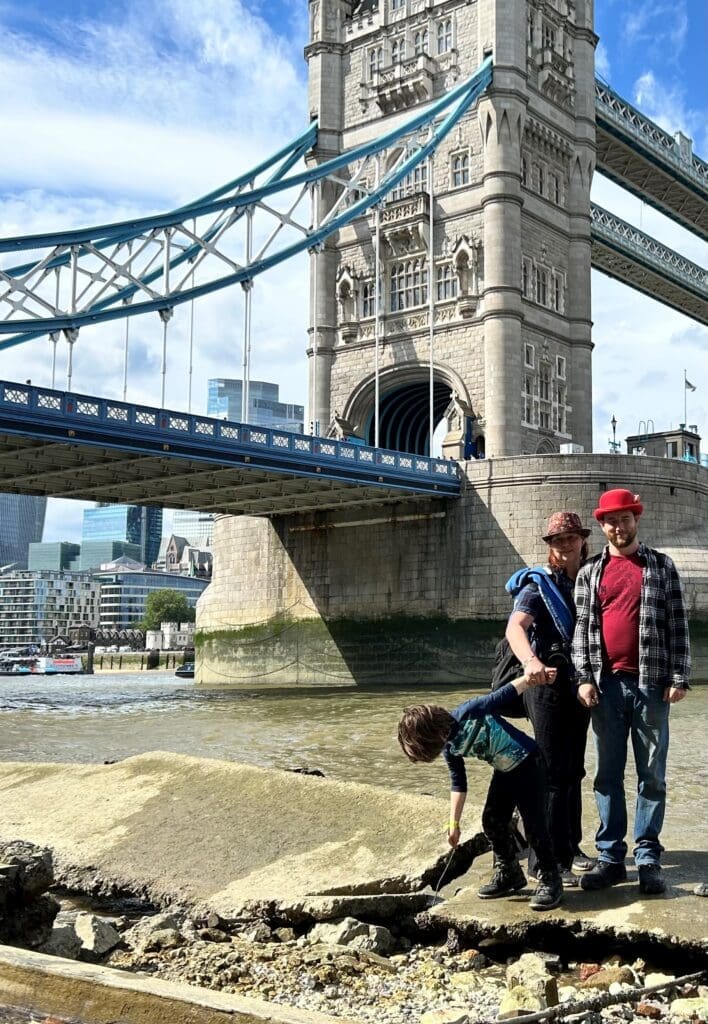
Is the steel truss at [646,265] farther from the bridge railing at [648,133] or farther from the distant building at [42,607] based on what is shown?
the distant building at [42,607]

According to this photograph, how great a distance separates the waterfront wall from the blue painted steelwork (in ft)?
5.37

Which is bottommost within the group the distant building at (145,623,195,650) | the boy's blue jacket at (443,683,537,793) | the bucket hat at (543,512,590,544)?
the distant building at (145,623,195,650)

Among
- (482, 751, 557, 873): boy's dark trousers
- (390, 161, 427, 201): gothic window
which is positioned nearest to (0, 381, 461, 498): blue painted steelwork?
(390, 161, 427, 201): gothic window

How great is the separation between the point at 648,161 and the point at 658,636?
42229 millimetres

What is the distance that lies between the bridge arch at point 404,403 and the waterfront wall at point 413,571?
5.65 meters

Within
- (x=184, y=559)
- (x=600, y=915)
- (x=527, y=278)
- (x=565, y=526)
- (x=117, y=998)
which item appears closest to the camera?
(x=117, y=998)

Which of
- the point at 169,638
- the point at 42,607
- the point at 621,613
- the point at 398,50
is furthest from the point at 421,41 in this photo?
the point at 42,607

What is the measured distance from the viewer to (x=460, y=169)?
34.2 m

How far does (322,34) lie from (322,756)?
1279 inches

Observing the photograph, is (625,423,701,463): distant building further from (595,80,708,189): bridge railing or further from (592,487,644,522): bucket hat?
(592,487,644,522): bucket hat

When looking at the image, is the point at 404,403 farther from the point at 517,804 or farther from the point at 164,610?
the point at 164,610

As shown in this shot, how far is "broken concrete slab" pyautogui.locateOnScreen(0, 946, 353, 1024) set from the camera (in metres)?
2.72

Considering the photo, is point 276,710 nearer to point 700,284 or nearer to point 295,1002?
point 295,1002

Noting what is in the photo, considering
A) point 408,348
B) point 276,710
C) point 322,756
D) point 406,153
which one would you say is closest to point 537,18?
point 406,153
